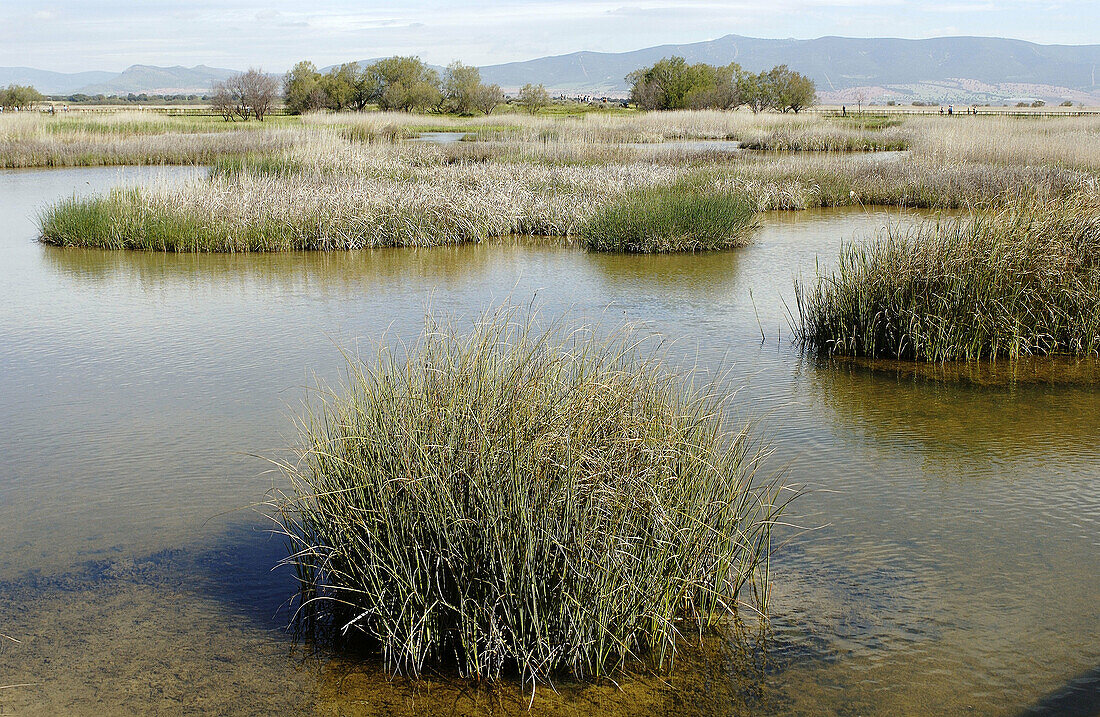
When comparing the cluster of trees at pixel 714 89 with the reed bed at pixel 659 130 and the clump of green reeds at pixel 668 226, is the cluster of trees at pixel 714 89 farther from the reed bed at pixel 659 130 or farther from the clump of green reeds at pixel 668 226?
the clump of green reeds at pixel 668 226

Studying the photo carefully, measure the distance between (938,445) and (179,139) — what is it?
27.4 m

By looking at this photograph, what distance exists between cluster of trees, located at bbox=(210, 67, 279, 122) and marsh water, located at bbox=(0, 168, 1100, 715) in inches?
1552

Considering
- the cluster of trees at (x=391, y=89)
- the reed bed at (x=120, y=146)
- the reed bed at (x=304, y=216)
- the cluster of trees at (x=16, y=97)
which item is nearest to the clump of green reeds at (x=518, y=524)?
the reed bed at (x=304, y=216)

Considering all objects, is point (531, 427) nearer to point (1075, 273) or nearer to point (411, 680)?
point (411, 680)

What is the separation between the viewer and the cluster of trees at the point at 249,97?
1794 inches

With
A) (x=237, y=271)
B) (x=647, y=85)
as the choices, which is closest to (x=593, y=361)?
(x=237, y=271)

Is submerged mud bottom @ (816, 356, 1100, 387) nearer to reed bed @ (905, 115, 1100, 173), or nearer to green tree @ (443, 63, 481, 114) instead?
reed bed @ (905, 115, 1100, 173)

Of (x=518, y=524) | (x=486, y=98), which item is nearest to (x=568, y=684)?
(x=518, y=524)

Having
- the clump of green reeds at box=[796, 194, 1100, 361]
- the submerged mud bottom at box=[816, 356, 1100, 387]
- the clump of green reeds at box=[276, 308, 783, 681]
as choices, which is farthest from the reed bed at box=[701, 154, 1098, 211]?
the clump of green reeds at box=[276, 308, 783, 681]

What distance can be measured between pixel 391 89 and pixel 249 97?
28.9 ft

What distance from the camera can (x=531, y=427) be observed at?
136 inches

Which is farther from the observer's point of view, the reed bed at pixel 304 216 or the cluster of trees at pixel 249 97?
the cluster of trees at pixel 249 97

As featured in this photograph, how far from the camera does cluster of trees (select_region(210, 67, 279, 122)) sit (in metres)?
45.6

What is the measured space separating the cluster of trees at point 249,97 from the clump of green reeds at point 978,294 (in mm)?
41551
